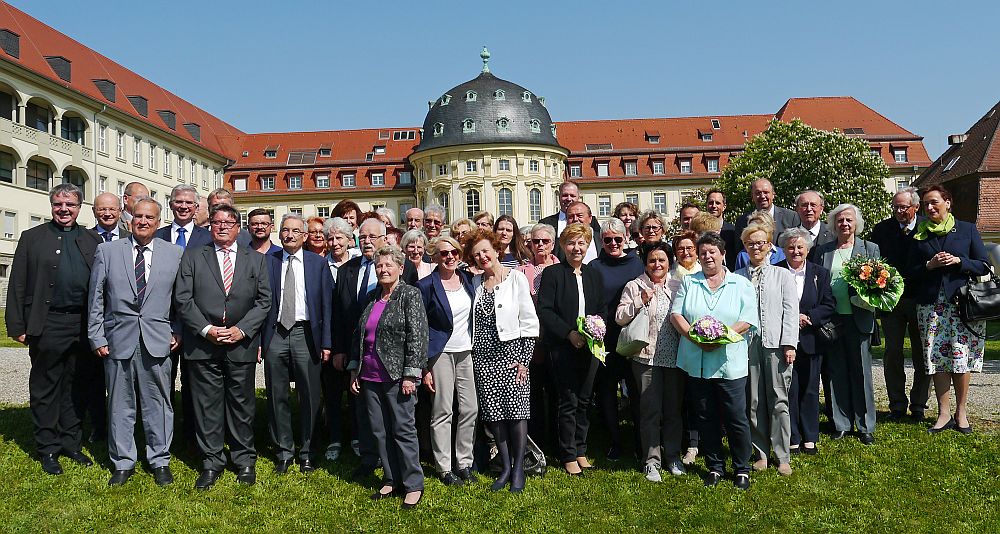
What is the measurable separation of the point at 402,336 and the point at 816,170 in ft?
101

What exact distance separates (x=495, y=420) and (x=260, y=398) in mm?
5089

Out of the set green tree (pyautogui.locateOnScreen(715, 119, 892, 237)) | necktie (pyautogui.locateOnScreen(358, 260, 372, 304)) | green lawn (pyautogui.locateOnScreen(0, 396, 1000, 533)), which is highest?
green tree (pyautogui.locateOnScreen(715, 119, 892, 237))

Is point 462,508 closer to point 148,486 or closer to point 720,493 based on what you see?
point 720,493

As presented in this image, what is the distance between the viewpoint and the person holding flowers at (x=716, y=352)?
609 cm

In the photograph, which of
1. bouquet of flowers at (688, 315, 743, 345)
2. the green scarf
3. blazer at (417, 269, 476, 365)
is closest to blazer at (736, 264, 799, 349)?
bouquet of flowers at (688, 315, 743, 345)

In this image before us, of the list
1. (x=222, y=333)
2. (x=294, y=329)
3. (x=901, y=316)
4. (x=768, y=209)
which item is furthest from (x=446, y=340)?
(x=901, y=316)

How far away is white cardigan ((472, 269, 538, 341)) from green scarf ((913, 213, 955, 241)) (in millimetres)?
4074

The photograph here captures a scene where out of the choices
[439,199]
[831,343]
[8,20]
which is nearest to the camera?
[831,343]

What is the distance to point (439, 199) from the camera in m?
63.2

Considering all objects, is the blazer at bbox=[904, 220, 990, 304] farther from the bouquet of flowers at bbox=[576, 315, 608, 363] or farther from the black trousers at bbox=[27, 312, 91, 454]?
the black trousers at bbox=[27, 312, 91, 454]

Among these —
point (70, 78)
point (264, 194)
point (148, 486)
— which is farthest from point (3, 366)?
point (264, 194)

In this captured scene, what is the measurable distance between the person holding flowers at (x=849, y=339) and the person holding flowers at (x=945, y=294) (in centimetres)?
53

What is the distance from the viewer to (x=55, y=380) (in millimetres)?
6859

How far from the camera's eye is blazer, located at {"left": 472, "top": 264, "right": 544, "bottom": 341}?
20.6ft
